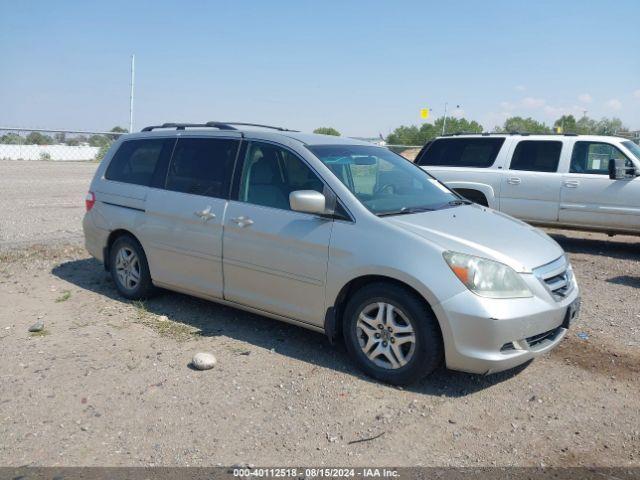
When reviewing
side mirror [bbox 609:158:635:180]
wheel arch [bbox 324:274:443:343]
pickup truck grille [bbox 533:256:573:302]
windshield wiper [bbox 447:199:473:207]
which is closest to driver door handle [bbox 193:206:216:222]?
wheel arch [bbox 324:274:443:343]

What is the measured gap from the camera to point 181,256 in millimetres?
5496

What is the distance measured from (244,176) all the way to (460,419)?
268 cm

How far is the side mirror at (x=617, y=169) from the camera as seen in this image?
8.79 meters

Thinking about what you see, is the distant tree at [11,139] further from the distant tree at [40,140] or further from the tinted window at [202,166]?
the tinted window at [202,166]

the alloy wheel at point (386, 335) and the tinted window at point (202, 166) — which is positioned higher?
the tinted window at point (202, 166)

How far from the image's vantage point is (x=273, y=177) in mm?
5000

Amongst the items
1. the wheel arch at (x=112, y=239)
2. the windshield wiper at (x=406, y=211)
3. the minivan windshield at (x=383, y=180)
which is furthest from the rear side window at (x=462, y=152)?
the wheel arch at (x=112, y=239)

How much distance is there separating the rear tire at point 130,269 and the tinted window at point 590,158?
6.81 meters

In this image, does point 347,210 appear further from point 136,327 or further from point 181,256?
point 136,327

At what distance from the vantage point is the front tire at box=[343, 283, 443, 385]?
13.0 ft

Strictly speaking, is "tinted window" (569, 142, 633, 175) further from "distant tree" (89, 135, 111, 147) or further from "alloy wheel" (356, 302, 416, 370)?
"distant tree" (89, 135, 111, 147)

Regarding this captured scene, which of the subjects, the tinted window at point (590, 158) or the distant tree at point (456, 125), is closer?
the tinted window at point (590, 158)

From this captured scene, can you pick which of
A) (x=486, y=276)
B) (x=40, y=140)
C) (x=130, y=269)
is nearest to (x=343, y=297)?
(x=486, y=276)

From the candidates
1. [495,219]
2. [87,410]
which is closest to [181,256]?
[87,410]
